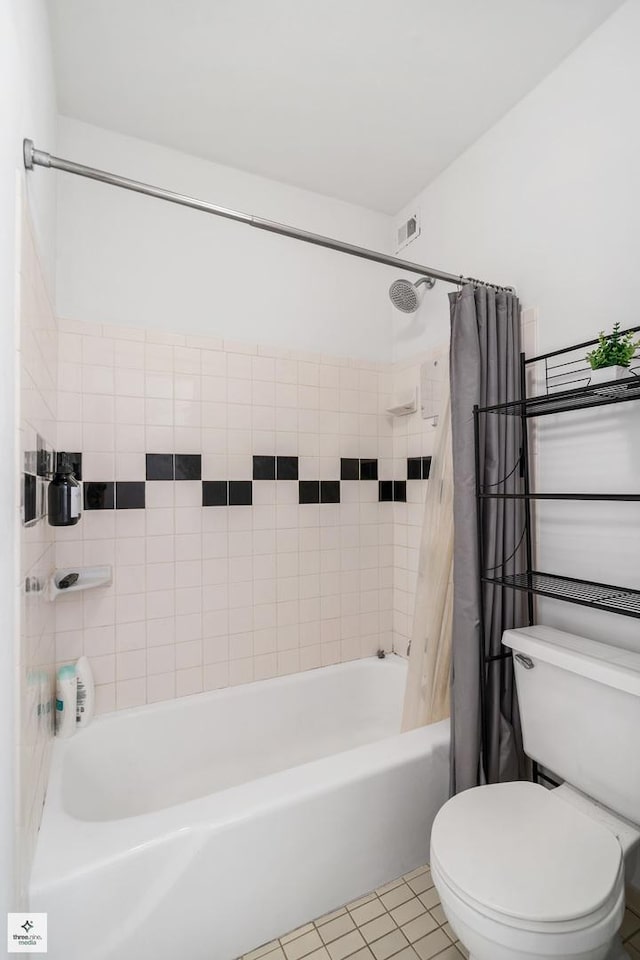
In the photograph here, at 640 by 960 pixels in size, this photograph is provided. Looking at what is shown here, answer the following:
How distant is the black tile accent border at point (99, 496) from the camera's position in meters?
1.77

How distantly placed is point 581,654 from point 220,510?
144 centimetres

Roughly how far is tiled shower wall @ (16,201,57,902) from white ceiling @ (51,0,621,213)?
91cm

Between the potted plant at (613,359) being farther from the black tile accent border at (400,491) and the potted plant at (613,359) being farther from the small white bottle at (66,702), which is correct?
the small white bottle at (66,702)

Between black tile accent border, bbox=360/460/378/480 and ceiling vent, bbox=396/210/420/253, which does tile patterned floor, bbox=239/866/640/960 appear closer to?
black tile accent border, bbox=360/460/378/480

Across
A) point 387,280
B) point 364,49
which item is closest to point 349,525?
point 387,280

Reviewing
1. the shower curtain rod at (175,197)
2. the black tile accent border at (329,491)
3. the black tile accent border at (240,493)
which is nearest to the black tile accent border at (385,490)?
the black tile accent border at (329,491)

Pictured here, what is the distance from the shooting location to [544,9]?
1.40 metres

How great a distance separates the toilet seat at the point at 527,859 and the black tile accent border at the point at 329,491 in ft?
4.29

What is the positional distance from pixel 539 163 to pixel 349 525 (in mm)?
1677

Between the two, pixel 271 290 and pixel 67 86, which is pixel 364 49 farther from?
pixel 67 86

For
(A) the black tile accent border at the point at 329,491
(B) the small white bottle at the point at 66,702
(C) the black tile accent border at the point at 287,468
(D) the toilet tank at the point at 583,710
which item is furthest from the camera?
(A) the black tile accent border at the point at 329,491

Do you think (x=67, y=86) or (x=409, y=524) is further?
(x=409, y=524)

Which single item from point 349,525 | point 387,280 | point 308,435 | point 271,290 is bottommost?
point 349,525

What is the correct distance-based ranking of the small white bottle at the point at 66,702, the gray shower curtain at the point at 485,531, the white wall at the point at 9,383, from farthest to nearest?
the small white bottle at the point at 66,702 < the gray shower curtain at the point at 485,531 < the white wall at the point at 9,383
